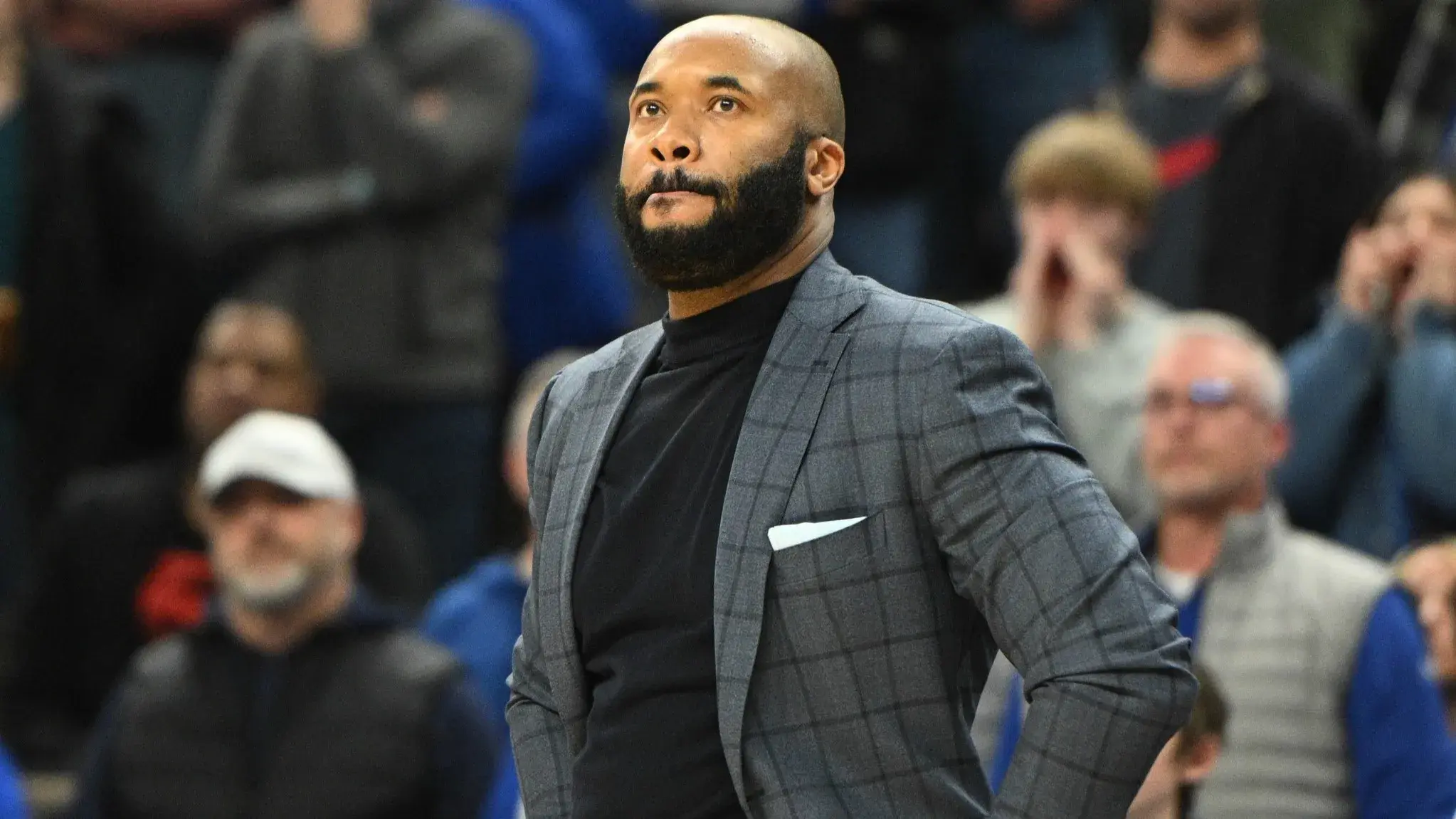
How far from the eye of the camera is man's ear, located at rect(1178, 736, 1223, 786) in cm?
399

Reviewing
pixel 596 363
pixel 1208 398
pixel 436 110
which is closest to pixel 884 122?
pixel 436 110

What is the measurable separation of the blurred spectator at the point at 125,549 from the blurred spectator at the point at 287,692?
599 mm

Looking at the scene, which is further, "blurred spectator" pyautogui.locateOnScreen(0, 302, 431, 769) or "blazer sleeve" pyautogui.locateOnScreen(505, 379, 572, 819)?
"blurred spectator" pyautogui.locateOnScreen(0, 302, 431, 769)

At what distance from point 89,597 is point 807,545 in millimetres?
4521

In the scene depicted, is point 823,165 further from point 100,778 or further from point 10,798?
point 100,778

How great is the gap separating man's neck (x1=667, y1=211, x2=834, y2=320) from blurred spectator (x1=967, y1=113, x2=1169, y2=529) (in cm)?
320

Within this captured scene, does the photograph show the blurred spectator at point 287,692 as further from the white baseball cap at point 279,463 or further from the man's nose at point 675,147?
the man's nose at point 675,147

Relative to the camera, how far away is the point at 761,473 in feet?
8.14

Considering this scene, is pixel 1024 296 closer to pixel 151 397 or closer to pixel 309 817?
pixel 309 817

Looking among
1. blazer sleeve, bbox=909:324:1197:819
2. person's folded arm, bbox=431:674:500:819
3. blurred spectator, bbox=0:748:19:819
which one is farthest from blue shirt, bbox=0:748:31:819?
blazer sleeve, bbox=909:324:1197:819

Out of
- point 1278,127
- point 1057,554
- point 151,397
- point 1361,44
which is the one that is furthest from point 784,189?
point 1361,44

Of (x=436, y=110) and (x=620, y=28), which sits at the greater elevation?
(x=620, y=28)

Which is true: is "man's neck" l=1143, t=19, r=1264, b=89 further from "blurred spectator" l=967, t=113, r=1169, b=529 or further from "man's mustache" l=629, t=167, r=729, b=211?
"man's mustache" l=629, t=167, r=729, b=211

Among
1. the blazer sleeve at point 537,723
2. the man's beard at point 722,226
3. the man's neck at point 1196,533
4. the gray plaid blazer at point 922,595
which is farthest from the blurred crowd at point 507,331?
the man's beard at point 722,226
